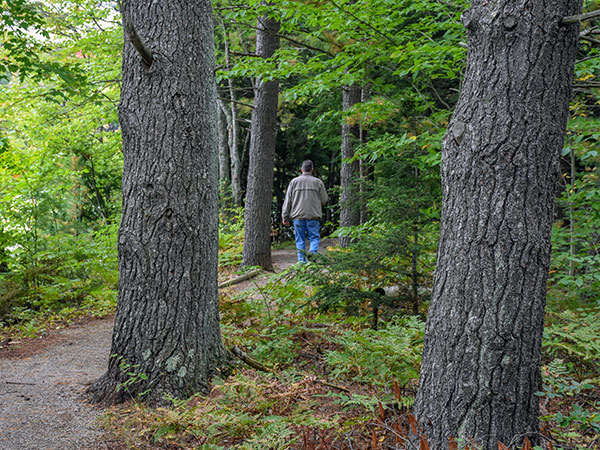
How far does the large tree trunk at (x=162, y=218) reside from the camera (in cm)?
379

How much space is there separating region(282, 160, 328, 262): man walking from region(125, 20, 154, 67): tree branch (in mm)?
6206

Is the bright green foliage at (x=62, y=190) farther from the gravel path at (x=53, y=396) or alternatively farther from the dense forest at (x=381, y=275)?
the gravel path at (x=53, y=396)

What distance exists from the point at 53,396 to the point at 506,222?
13.0ft

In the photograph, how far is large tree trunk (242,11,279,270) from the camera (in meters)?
10.1

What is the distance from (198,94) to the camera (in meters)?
3.98

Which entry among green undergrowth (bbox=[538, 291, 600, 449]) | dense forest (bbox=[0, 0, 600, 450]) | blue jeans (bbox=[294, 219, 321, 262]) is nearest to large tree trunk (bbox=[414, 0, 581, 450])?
dense forest (bbox=[0, 0, 600, 450])

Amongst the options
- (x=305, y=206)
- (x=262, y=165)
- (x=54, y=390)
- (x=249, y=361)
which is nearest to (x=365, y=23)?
(x=249, y=361)

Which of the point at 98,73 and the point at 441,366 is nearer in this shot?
the point at 441,366

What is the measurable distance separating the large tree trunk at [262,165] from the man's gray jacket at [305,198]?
20.2 inches

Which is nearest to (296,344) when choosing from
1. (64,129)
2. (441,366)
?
(441,366)

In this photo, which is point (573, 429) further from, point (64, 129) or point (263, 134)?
point (64, 129)

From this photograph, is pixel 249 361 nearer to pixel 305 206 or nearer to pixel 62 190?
pixel 305 206

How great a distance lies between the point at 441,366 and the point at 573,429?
0.99 metres

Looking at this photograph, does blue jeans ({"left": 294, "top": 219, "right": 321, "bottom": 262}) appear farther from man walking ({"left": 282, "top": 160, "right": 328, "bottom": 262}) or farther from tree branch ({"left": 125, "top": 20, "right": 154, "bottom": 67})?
tree branch ({"left": 125, "top": 20, "right": 154, "bottom": 67})
